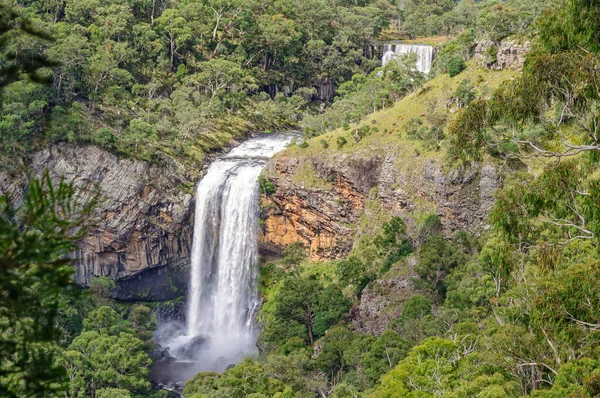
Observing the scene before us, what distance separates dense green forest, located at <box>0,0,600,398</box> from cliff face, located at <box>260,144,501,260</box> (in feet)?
3.75

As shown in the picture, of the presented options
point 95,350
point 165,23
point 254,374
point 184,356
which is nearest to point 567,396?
→ point 254,374

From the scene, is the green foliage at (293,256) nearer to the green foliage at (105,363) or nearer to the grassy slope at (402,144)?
the grassy slope at (402,144)

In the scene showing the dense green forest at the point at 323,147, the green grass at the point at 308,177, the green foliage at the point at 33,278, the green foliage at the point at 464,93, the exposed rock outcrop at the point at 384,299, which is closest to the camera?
the green foliage at the point at 33,278

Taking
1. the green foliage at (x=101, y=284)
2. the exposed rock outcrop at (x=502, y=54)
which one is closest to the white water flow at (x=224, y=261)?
the green foliage at (x=101, y=284)

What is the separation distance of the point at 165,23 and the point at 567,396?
189 feet

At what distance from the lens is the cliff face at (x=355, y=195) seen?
37375mm

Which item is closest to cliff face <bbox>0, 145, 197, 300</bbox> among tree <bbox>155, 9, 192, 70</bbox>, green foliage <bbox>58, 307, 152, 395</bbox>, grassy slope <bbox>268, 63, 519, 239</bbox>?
green foliage <bbox>58, 307, 152, 395</bbox>

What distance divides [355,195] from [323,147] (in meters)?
4.43

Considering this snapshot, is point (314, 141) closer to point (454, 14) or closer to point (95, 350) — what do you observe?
point (95, 350)

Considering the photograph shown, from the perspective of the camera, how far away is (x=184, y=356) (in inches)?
1661

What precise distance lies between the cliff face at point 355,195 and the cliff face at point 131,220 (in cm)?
670

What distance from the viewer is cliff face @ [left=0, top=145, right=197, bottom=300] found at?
1726 inches

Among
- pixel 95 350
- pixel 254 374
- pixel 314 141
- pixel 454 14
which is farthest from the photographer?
pixel 454 14

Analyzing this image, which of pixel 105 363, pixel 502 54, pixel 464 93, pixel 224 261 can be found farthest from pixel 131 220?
pixel 502 54
